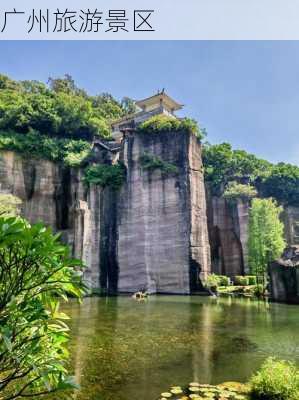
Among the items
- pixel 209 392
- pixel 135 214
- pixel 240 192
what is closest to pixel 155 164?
pixel 135 214

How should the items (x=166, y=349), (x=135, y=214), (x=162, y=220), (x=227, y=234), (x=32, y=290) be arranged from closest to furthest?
(x=32, y=290) → (x=166, y=349) → (x=162, y=220) → (x=135, y=214) → (x=227, y=234)

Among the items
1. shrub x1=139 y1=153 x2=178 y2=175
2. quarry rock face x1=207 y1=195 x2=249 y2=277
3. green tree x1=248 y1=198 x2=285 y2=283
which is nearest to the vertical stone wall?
shrub x1=139 y1=153 x2=178 y2=175

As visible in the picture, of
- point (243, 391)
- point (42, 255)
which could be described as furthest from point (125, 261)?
point (42, 255)

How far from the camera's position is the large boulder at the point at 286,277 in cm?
2347

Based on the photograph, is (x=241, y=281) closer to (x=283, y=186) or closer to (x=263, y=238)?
(x=263, y=238)

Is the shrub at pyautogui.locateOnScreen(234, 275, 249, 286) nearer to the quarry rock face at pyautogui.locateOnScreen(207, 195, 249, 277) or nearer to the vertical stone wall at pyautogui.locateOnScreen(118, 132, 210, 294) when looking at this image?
the quarry rock face at pyautogui.locateOnScreen(207, 195, 249, 277)

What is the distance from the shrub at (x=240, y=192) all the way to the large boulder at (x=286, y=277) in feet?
52.3

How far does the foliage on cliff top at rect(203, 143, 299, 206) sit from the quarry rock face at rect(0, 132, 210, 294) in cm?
890

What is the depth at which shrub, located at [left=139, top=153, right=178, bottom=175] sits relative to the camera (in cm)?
3391

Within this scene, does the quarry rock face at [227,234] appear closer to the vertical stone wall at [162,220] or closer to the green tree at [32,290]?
the vertical stone wall at [162,220]

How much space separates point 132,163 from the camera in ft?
116

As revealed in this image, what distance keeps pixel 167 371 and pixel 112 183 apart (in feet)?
91.0

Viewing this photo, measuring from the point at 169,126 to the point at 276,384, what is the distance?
30756mm

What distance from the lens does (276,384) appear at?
246 inches
